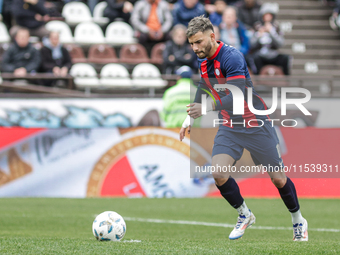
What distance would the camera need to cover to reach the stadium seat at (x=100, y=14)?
15328 millimetres

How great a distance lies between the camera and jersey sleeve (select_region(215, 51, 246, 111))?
5031 mm

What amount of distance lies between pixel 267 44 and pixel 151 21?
3295 mm

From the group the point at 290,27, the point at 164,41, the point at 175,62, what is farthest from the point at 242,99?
the point at 290,27

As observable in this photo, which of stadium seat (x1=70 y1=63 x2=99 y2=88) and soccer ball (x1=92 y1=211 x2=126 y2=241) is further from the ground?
stadium seat (x1=70 y1=63 x2=99 y2=88)

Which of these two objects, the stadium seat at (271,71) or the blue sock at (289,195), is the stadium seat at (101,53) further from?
the blue sock at (289,195)

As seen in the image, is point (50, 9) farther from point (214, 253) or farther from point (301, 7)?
point (214, 253)

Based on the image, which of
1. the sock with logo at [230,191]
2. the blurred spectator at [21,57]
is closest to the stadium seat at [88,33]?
the blurred spectator at [21,57]

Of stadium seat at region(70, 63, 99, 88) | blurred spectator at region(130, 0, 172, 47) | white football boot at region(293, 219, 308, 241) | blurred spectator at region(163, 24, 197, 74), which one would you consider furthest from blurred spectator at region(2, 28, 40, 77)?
white football boot at region(293, 219, 308, 241)

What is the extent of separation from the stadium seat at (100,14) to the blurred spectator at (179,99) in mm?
5722

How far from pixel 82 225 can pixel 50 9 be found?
381 inches

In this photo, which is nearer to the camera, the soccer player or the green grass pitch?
the green grass pitch

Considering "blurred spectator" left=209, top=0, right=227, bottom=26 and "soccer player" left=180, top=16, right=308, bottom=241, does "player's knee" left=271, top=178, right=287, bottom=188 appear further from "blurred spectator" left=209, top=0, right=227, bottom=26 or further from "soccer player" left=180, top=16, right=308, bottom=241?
"blurred spectator" left=209, top=0, right=227, bottom=26

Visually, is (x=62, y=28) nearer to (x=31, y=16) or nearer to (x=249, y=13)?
(x=31, y=16)

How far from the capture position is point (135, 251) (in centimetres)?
416
